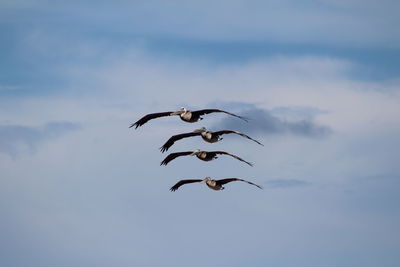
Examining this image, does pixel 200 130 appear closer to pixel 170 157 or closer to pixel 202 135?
pixel 202 135

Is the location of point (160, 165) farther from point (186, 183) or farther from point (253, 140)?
point (253, 140)

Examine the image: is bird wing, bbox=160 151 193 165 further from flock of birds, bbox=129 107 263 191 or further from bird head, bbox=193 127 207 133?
bird head, bbox=193 127 207 133

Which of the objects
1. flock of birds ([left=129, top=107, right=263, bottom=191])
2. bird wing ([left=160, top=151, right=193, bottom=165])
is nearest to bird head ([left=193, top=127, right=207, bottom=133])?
flock of birds ([left=129, top=107, right=263, bottom=191])

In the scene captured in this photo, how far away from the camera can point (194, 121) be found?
93.8 meters

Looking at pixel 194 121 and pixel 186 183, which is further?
pixel 186 183

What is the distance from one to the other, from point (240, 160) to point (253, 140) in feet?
16.0

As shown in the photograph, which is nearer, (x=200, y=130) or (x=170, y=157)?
(x=200, y=130)

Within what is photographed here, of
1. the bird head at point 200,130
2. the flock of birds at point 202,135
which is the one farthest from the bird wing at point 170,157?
the bird head at point 200,130

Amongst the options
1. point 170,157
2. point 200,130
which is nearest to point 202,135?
point 200,130

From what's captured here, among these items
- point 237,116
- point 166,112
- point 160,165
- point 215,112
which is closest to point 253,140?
point 237,116

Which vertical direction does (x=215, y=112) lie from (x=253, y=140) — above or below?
above

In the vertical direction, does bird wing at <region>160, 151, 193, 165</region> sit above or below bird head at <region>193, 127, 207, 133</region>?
above

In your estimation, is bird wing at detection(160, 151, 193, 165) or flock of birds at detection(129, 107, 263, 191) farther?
bird wing at detection(160, 151, 193, 165)

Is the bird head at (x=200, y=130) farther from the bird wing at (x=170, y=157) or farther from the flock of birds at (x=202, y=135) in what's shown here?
the bird wing at (x=170, y=157)
